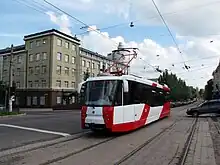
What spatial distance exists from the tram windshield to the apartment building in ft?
159

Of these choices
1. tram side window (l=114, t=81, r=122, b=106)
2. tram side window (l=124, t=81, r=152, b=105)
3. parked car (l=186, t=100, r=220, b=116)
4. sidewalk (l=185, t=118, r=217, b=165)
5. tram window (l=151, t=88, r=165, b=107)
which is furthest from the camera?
parked car (l=186, t=100, r=220, b=116)

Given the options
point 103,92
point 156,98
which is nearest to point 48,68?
point 156,98

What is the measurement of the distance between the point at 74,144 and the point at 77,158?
107 inches

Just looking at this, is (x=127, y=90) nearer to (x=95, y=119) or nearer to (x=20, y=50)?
(x=95, y=119)

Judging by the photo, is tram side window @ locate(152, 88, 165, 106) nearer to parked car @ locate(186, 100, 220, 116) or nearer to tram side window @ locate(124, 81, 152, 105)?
tram side window @ locate(124, 81, 152, 105)

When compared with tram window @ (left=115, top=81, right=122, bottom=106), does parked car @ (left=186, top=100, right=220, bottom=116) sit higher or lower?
lower

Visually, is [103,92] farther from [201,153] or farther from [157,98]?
[157,98]

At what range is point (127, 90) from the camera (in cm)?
1378

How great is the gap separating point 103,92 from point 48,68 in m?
50.9

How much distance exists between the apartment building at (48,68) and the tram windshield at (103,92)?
159 feet

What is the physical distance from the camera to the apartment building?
62.3m

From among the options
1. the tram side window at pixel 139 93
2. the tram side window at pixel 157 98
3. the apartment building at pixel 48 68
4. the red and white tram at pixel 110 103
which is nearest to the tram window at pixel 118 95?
the red and white tram at pixel 110 103

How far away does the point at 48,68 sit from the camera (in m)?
62.5

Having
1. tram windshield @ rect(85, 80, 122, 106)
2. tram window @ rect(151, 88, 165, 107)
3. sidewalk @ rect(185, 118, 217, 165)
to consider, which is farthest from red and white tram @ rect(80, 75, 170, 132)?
tram window @ rect(151, 88, 165, 107)
